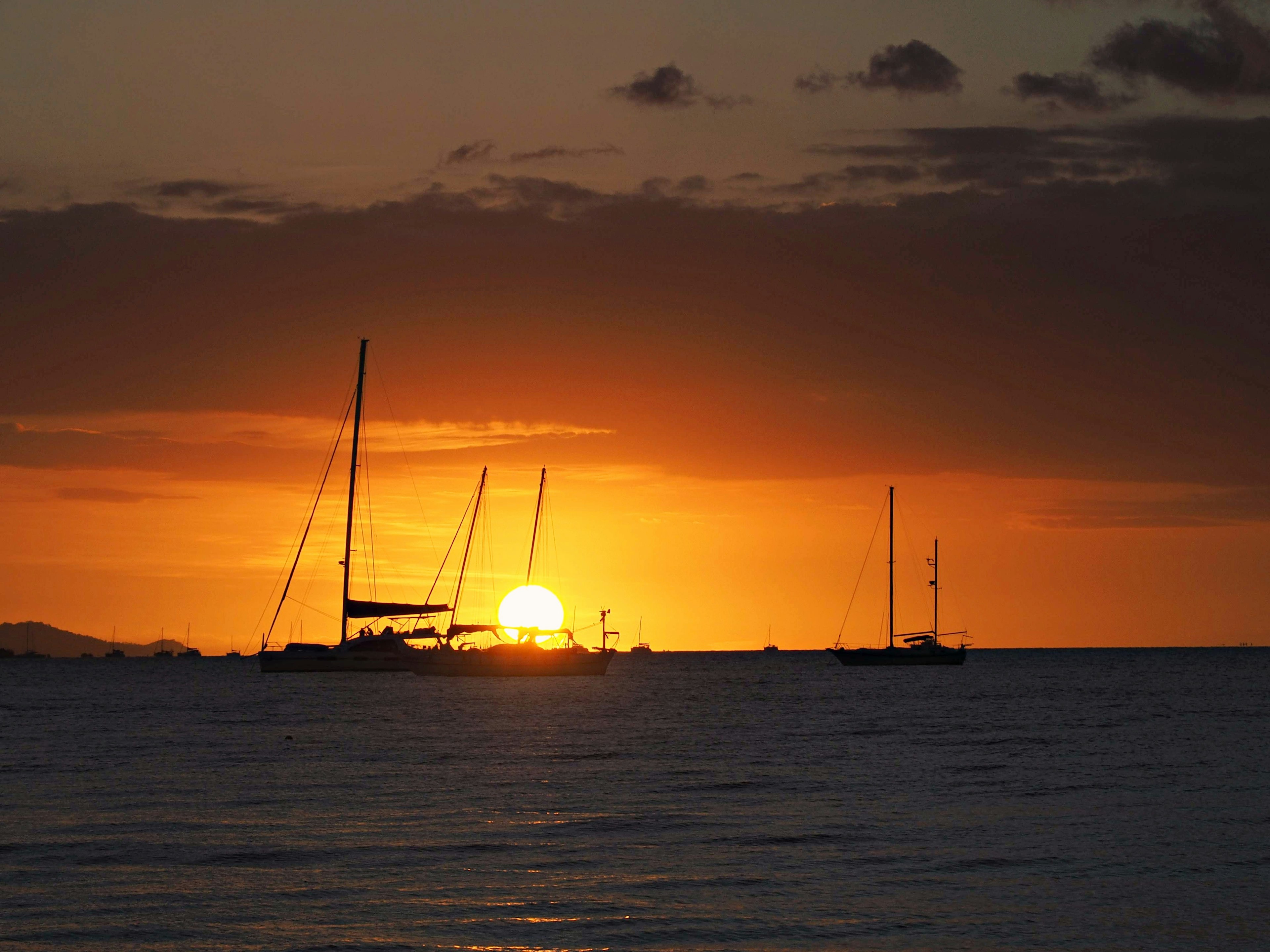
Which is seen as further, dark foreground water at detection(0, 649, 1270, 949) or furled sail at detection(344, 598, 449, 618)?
furled sail at detection(344, 598, 449, 618)

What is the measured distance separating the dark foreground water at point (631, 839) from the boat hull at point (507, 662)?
63.9 metres

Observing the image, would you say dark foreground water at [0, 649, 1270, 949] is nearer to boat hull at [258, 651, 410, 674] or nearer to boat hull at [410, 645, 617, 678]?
boat hull at [258, 651, 410, 674]

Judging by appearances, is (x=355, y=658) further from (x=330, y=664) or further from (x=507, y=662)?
(x=507, y=662)

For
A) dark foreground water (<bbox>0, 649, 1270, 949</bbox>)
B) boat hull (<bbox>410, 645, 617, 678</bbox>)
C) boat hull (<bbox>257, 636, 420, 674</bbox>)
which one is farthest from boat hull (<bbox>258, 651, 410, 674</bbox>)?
dark foreground water (<bbox>0, 649, 1270, 949</bbox>)

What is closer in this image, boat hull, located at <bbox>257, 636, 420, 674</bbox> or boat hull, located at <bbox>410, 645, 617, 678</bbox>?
boat hull, located at <bbox>257, 636, 420, 674</bbox>

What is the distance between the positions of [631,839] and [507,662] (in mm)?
115220

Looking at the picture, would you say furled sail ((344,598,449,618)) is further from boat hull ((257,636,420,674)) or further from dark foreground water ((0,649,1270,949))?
dark foreground water ((0,649,1270,949))

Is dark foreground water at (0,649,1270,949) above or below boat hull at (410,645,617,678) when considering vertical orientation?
below

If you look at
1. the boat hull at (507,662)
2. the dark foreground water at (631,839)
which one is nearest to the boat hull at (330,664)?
the boat hull at (507,662)

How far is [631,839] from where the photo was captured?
115 feet

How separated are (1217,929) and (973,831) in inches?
480

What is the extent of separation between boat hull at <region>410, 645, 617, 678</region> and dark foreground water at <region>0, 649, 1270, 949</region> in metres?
63.9

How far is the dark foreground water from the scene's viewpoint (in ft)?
82.0

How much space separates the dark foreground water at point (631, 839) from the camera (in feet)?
82.0
